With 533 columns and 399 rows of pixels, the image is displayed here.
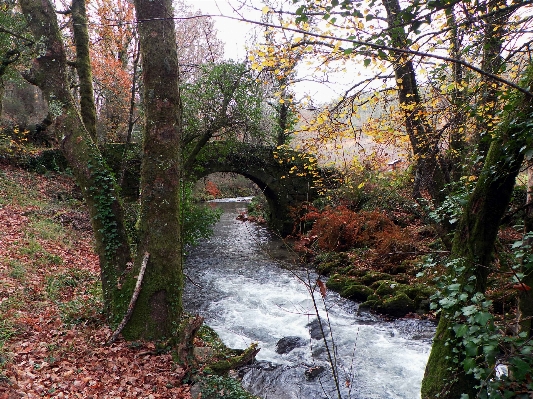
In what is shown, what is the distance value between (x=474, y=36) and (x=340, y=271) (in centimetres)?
892

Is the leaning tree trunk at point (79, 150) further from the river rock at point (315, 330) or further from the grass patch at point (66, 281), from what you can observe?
the river rock at point (315, 330)

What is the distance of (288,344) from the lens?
23.8 feet

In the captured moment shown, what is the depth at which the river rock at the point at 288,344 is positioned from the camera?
23.1 feet

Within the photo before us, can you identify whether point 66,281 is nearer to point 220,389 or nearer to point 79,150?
point 79,150

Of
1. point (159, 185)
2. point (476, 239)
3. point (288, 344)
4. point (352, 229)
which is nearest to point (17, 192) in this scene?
point (159, 185)

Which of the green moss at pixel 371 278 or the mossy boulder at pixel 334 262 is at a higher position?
the mossy boulder at pixel 334 262

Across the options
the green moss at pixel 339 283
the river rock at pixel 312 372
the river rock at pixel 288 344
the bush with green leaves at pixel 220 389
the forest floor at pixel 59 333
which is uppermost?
the forest floor at pixel 59 333

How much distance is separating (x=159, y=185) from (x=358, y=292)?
20.9 ft

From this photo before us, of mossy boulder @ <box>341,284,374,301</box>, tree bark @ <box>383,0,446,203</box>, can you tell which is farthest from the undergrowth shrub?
tree bark @ <box>383,0,446,203</box>

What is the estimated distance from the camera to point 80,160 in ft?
19.4

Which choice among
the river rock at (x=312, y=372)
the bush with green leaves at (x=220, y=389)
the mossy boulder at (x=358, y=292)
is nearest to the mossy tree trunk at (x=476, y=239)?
the bush with green leaves at (x=220, y=389)

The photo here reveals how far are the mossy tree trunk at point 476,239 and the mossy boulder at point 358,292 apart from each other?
6314 mm

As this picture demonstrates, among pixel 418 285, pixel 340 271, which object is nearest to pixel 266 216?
pixel 340 271

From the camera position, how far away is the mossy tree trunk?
9.81 ft
